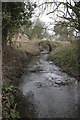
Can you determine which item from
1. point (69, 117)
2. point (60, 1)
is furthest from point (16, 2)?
point (69, 117)

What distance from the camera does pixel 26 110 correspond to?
13.3 feet

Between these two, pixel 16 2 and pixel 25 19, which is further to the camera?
pixel 25 19

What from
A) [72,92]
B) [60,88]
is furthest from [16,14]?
[72,92]

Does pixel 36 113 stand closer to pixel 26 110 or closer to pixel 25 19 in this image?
pixel 26 110

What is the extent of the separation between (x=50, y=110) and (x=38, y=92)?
4.90 feet

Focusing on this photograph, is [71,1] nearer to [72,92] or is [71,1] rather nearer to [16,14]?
[16,14]

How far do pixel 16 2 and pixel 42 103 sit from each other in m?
5.53

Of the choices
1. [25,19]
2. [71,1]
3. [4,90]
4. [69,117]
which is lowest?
[69,117]

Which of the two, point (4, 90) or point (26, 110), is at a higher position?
point (4, 90)

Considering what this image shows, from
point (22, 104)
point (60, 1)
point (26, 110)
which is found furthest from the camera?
point (60, 1)

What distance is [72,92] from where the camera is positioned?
557 cm

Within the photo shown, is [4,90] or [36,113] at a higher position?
[4,90]

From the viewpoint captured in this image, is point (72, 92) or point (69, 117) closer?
point (69, 117)

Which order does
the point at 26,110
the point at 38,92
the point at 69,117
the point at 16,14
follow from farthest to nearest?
the point at 16,14
the point at 38,92
the point at 26,110
the point at 69,117
